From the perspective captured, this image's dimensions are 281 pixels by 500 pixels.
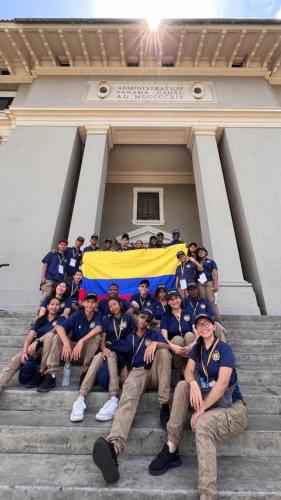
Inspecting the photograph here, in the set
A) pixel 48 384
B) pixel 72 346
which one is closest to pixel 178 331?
pixel 72 346

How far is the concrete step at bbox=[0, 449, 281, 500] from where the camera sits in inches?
75.0

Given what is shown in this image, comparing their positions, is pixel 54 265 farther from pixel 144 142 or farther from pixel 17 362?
pixel 144 142

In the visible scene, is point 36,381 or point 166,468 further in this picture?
point 36,381

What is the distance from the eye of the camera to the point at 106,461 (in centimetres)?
203

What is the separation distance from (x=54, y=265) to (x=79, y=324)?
2439 millimetres

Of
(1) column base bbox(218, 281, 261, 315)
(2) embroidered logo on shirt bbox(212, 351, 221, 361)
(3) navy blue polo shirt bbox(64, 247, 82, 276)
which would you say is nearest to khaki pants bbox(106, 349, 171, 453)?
(2) embroidered logo on shirt bbox(212, 351, 221, 361)

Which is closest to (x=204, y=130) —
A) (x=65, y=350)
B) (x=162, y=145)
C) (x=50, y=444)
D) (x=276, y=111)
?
(x=162, y=145)

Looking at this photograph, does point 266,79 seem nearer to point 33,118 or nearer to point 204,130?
point 204,130

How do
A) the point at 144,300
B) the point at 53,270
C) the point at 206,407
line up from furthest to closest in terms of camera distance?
the point at 53,270, the point at 144,300, the point at 206,407

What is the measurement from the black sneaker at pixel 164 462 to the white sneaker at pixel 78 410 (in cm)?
89

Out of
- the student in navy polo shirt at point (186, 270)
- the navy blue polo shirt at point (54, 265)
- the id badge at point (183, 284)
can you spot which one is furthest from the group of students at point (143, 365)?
the navy blue polo shirt at point (54, 265)

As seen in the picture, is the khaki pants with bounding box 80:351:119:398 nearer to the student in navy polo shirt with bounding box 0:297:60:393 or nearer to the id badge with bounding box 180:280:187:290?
the student in navy polo shirt with bounding box 0:297:60:393

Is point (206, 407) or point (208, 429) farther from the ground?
point (206, 407)

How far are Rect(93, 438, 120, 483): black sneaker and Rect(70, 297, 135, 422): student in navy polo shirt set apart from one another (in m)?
0.59
